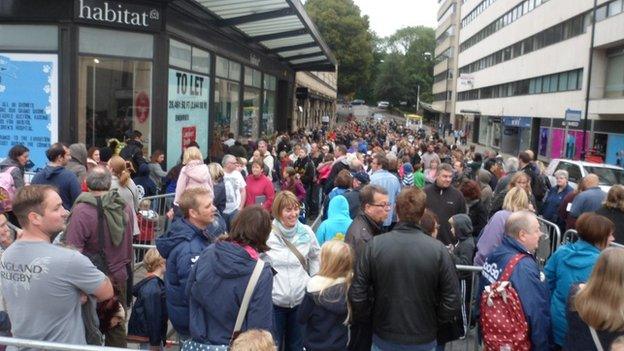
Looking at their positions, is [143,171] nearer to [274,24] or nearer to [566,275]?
[566,275]

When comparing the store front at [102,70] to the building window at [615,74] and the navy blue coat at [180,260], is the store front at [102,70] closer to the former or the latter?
the navy blue coat at [180,260]

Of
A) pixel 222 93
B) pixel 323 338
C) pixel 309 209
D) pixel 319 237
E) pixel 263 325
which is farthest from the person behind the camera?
pixel 222 93

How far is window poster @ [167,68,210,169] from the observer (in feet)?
43.8

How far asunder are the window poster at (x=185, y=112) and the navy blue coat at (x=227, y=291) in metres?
9.91

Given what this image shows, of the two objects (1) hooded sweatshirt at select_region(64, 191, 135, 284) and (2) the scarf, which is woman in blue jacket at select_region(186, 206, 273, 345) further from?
(1) hooded sweatshirt at select_region(64, 191, 135, 284)

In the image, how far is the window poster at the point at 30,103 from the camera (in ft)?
38.4

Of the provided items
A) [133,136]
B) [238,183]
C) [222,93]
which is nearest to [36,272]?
[238,183]

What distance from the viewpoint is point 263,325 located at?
12.1ft

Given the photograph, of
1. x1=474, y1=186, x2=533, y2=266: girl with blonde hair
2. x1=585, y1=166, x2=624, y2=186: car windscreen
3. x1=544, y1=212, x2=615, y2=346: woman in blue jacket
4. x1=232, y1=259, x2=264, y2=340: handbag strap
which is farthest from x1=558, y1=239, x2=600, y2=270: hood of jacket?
x1=585, y1=166, x2=624, y2=186: car windscreen

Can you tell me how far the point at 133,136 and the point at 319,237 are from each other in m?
7.06

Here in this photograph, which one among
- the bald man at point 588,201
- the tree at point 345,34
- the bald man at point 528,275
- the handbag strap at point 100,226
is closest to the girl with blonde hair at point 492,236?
the bald man at point 528,275

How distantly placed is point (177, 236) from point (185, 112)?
10278 mm

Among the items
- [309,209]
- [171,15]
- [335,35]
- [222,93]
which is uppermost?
[335,35]

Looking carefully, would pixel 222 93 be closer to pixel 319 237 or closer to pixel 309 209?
pixel 309 209
